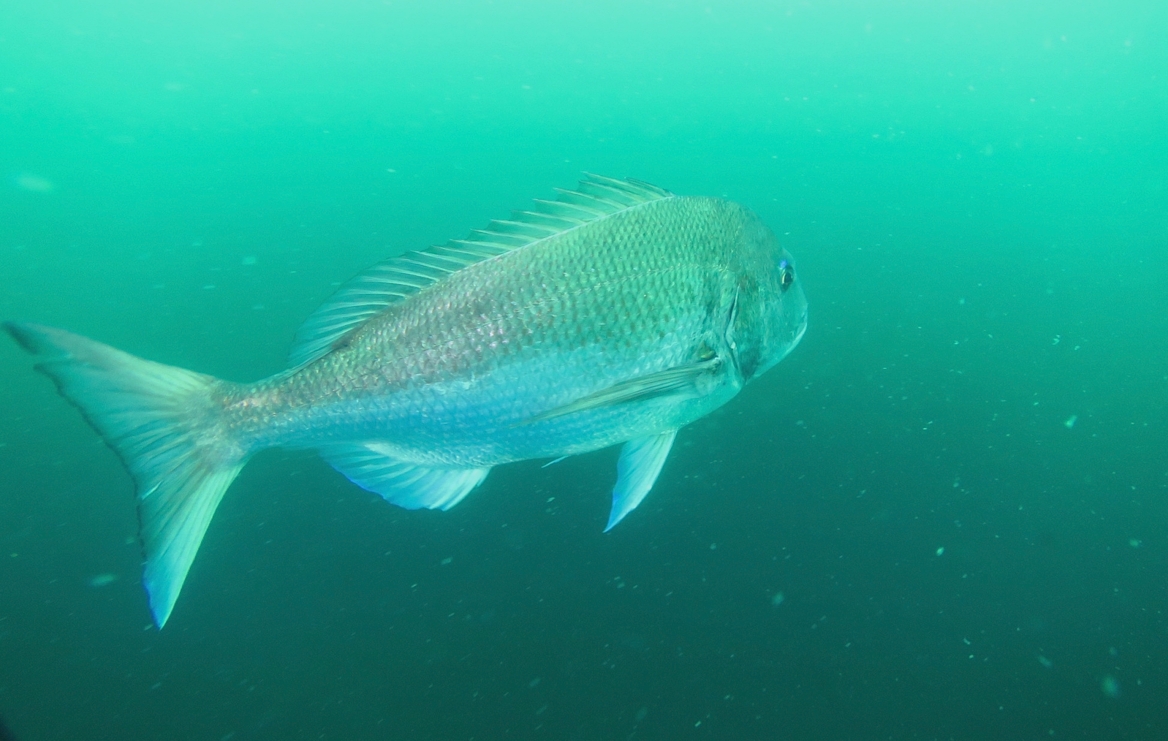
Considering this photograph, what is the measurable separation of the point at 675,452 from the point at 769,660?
189cm

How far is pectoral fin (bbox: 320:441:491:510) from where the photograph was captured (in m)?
2.14

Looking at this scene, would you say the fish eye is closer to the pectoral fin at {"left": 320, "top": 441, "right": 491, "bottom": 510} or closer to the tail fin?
the pectoral fin at {"left": 320, "top": 441, "right": 491, "bottom": 510}

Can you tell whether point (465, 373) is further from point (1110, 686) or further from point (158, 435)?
point (1110, 686)

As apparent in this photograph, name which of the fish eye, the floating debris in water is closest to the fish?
the fish eye

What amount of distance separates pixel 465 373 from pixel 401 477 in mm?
603

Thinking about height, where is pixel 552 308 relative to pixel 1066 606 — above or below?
above

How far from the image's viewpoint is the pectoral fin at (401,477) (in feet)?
7.02

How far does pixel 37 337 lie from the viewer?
1631 mm

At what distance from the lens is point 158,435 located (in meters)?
1.90

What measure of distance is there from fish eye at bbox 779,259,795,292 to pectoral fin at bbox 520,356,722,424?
0.65m

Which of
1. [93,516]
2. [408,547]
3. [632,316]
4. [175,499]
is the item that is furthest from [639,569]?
[93,516]

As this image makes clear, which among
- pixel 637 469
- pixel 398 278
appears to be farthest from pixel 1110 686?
pixel 398 278

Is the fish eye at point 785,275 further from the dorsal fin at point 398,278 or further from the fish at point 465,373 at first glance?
the dorsal fin at point 398,278

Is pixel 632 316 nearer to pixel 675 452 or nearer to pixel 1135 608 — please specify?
pixel 675 452
